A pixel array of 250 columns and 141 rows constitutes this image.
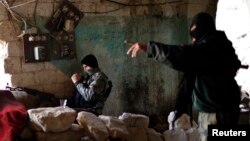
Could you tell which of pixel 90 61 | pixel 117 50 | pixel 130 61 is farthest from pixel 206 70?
pixel 130 61

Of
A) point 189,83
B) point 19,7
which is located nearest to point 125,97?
point 19,7

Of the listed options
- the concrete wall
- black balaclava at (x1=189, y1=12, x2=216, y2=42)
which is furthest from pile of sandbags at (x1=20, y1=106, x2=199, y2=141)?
black balaclava at (x1=189, y1=12, x2=216, y2=42)

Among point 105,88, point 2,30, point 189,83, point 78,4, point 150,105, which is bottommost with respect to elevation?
point 150,105

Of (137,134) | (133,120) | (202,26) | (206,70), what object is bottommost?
(137,134)

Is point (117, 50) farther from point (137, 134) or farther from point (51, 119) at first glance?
point (51, 119)

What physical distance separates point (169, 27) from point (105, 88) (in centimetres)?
218

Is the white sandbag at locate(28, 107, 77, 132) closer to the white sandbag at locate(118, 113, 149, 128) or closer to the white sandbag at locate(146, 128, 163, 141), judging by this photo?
the white sandbag at locate(118, 113, 149, 128)

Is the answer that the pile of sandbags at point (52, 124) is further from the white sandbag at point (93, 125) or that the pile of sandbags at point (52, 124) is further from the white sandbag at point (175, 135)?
the white sandbag at point (175, 135)

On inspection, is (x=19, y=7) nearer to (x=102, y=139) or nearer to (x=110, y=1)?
(x=110, y=1)

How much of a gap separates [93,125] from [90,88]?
733mm

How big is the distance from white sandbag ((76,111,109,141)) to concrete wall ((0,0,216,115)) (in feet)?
3.61

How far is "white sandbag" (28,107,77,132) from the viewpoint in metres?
4.37

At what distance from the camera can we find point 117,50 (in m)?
6.45

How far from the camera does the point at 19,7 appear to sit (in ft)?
17.4
